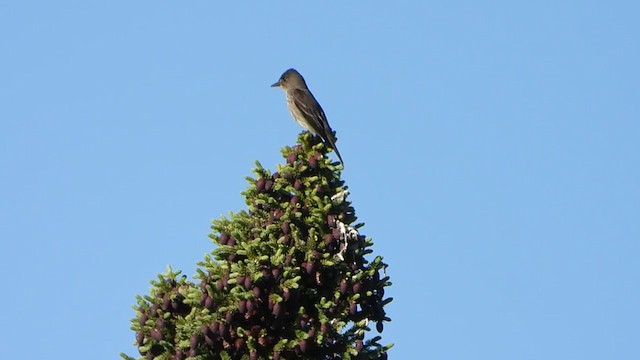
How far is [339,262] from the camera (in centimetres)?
986

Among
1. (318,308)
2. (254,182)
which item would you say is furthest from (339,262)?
(254,182)

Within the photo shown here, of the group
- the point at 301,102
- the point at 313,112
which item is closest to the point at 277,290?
the point at 313,112

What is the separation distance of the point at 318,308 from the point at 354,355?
48cm

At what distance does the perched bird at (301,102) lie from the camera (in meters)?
16.3

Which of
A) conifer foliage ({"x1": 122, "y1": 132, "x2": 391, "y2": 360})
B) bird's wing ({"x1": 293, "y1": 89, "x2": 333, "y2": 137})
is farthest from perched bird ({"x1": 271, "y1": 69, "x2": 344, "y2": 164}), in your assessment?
conifer foliage ({"x1": 122, "y1": 132, "x2": 391, "y2": 360})

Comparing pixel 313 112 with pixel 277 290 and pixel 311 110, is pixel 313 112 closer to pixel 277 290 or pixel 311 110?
pixel 311 110

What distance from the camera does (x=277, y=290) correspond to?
9.63 m

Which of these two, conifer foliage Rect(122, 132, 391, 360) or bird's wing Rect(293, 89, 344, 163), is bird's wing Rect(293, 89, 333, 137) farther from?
conifer foliage Rect(122, 132, 391, 360)

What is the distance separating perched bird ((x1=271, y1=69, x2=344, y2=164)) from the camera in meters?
16.3

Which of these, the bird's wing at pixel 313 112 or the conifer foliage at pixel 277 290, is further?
the bird's wing at pixel 313 112

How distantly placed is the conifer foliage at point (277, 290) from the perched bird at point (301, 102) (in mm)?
5013

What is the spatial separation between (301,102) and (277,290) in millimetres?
8815

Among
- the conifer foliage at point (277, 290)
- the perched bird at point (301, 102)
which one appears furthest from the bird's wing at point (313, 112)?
the conifer foliage at point (277, 290)

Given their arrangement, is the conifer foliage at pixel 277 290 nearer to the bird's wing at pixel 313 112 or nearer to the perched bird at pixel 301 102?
the bird's wing at pixel 313 112
